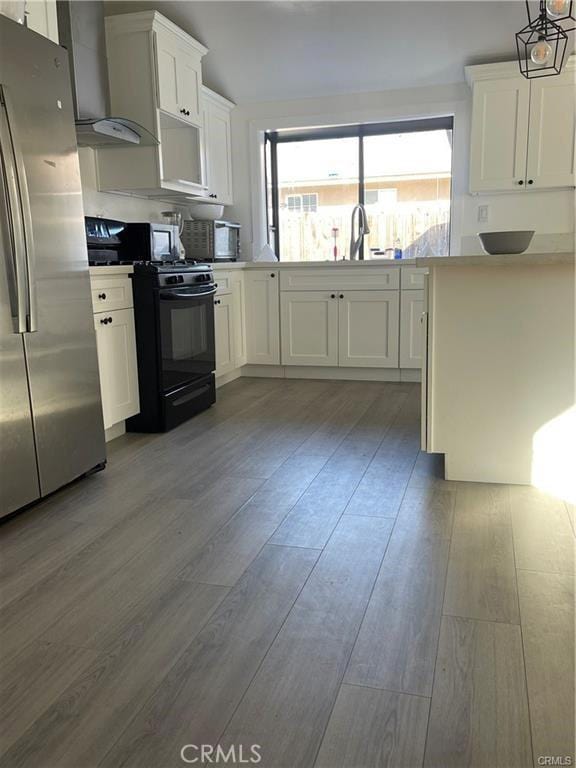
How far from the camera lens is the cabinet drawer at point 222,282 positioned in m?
4.39

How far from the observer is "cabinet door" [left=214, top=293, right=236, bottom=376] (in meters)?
4.41

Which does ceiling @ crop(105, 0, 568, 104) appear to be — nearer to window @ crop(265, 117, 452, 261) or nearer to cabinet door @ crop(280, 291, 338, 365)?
window @ crop(265, 117, 452, 261)

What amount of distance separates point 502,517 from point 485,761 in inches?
46.7

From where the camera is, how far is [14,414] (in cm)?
221

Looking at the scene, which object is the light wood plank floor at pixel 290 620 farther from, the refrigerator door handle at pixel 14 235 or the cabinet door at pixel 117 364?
the refrigerator door handle at pixel 14 235

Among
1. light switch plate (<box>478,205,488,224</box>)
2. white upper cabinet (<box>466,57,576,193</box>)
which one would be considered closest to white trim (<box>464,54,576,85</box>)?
white upper cabinet (<box>466,57,576,193</box>)

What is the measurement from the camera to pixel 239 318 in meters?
4.85

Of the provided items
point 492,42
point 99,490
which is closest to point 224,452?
point 99,490

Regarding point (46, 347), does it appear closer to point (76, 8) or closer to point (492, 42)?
point (76, 8)

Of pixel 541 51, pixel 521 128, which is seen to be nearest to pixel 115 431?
pixel 541 51

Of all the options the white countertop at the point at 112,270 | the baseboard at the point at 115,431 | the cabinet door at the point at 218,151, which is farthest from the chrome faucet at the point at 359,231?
Result: the baseboard at the point at 115,431

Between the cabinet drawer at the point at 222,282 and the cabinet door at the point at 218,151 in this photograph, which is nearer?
the cabinet drawer at the point at 222,282

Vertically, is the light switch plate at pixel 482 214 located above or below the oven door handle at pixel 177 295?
above

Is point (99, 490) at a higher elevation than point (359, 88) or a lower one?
lower
